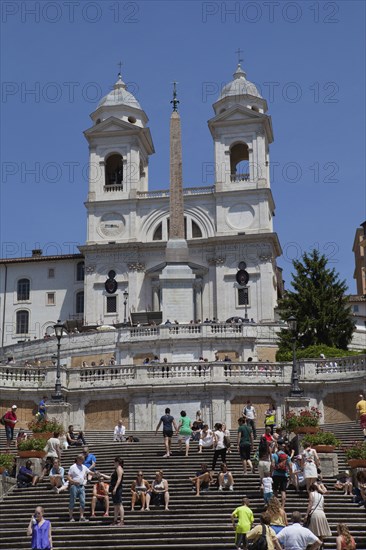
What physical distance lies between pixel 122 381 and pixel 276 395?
20.5ft

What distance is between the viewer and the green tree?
200ft

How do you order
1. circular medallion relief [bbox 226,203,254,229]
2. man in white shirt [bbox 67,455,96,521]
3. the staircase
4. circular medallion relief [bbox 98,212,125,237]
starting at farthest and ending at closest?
circular medallion relief [bbox 98,212,125,237] → circular medallion relief [bbox 226,203,254,229] → man in white shirt [bbox 67,455,96,521] → the staircase

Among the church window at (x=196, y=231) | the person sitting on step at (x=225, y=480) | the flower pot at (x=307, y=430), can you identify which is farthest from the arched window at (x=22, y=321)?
the person sitting on step at (x=225, y=480)

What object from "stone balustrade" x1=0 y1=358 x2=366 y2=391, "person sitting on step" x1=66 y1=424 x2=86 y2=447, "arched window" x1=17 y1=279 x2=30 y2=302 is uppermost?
"arched window" x1=17 y1=279 x2=30 y2=302

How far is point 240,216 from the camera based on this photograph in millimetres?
84938

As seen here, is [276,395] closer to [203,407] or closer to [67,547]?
[203,407]

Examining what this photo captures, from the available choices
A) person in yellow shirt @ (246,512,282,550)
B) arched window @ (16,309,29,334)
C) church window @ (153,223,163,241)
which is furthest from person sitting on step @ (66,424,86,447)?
arched window @ (16,309,29,334)

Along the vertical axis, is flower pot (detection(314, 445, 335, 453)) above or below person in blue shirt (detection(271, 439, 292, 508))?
above

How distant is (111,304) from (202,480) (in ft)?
193

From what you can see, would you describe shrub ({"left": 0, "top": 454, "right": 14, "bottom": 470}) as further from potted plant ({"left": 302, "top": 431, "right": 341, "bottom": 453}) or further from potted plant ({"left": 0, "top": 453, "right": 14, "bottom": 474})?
potted plant ({"left": 302, "top": 431, "right": 341, "bottom": 453})

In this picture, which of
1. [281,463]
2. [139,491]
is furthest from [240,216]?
[139,491]

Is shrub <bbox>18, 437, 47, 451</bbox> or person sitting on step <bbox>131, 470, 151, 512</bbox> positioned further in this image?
shrub <bbox>18, 437, 47, 451</bbox>

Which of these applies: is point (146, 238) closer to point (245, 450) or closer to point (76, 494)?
point (245, 450)

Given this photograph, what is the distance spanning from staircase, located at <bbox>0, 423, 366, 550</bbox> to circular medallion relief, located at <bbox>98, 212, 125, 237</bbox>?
5831 centimetres
